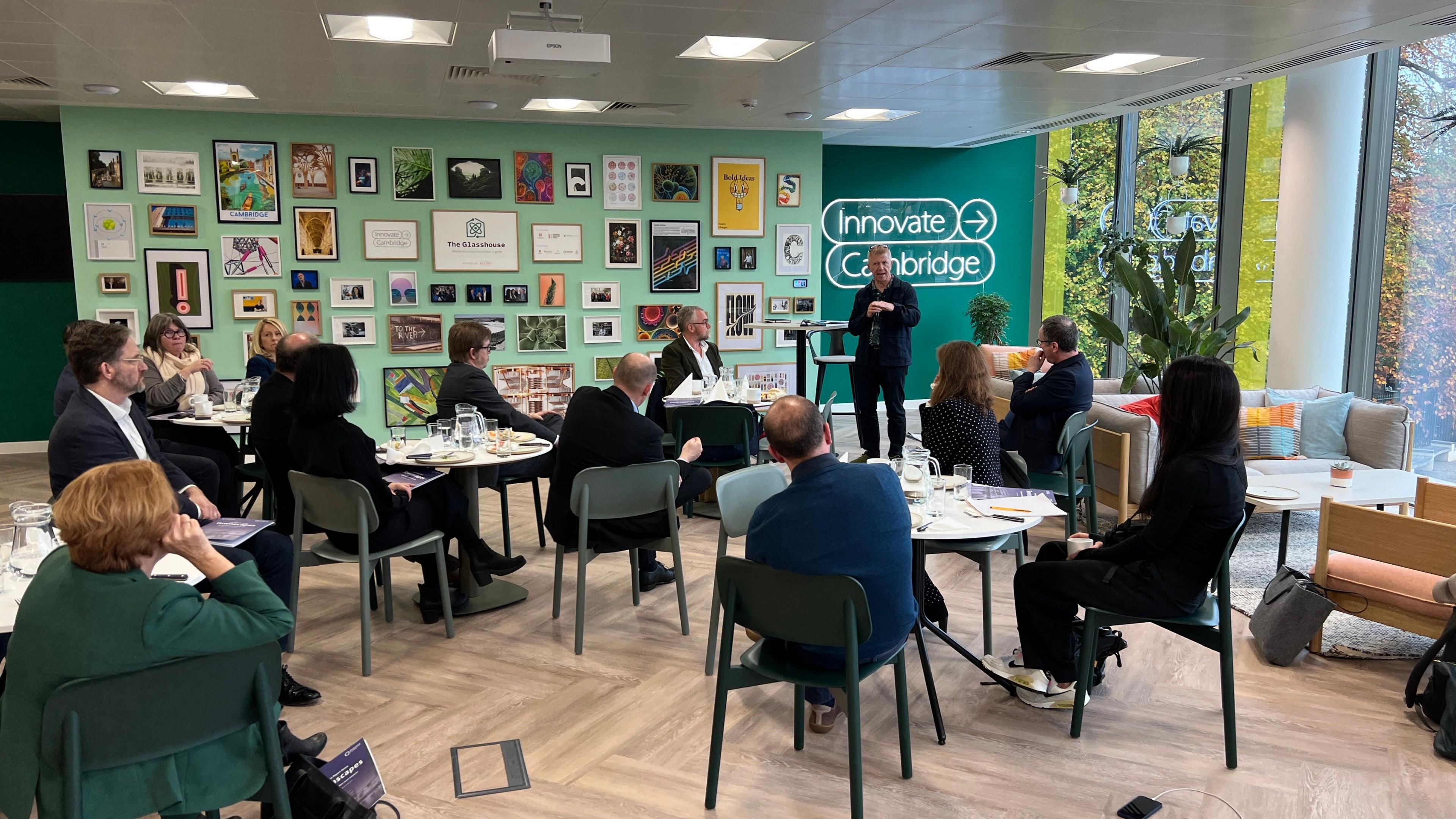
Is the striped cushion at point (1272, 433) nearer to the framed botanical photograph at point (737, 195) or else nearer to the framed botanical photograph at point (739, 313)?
the framed botanical photograph at point (739, 313)

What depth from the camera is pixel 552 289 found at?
9.11 metres

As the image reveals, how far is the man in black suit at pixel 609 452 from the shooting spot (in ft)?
14.4

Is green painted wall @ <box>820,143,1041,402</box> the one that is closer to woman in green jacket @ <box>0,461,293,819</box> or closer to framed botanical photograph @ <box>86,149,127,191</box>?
framed botanical photograph @ <box>86,149,127,191</box>


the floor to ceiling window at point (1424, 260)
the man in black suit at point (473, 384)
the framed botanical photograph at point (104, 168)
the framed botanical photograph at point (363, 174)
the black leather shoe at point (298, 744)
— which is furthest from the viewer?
the framed botanical photograph at point (363, 174)

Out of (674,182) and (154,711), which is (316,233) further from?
(154,711)

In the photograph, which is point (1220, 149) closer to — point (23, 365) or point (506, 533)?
point (506, 533)

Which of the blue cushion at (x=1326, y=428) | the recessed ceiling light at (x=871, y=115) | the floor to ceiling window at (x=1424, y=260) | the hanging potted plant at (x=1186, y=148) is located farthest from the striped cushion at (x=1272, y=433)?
the recessed ceiling light at (x=871, y=115)

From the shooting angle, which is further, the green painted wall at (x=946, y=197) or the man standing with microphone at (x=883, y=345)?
the green painted wall at (x=946, y=197)

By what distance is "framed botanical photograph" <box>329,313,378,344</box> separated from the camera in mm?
8648

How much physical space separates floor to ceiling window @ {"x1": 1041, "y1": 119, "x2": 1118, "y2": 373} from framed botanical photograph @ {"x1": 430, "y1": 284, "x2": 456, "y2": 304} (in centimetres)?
656

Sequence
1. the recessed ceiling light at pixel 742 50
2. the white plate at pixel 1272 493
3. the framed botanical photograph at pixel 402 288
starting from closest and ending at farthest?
the white plate at pixel 1272 493
the recessed ceiling light at pixel 742 50
the framed botanical photograph at pixel 402 288

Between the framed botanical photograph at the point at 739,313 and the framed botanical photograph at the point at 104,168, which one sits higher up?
the framed botanical photograph at the point at 104,168

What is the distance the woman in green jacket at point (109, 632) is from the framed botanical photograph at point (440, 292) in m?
6.77

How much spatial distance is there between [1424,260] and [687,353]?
5.69 meters
